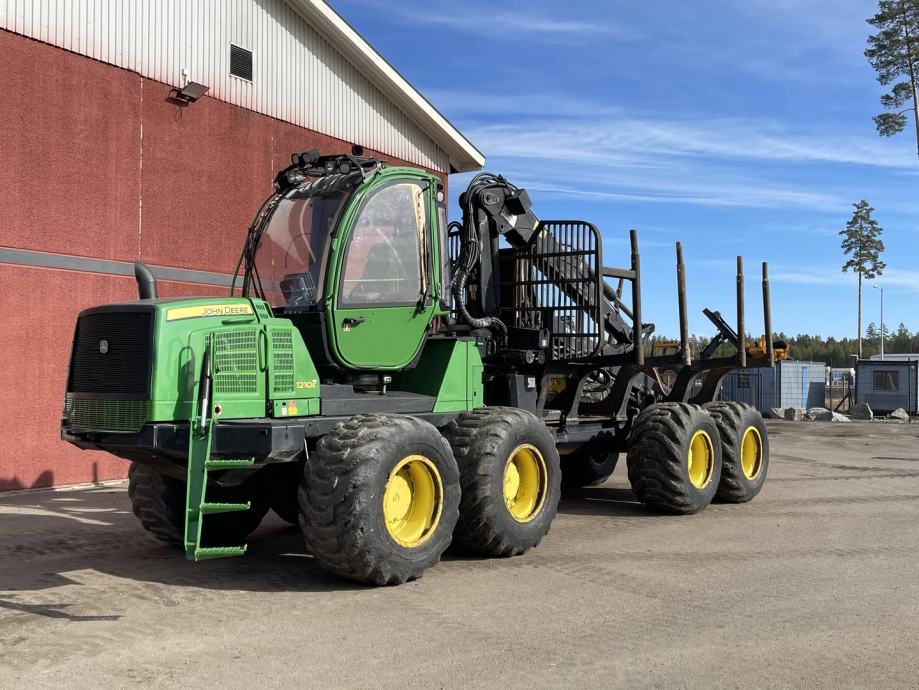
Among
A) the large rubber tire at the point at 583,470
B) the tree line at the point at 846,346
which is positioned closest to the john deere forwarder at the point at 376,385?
the large rubber tire at the point at 583,470

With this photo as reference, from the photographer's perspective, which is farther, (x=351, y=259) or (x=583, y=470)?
(x=583, y=470)

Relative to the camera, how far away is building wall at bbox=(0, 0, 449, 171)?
40.0ft

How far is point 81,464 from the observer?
40.7 ft

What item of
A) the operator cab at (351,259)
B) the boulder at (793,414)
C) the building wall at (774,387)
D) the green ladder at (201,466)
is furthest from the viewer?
the building wall at (774,387)

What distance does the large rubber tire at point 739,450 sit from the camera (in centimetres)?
1084

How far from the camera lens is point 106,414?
262 inches

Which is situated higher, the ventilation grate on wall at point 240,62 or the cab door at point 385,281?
the ventilation grate on wall at point 240,62

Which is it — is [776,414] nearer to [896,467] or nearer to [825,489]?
[896,467]

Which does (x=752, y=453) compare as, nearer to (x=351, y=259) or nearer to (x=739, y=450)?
(x=739, y=450)

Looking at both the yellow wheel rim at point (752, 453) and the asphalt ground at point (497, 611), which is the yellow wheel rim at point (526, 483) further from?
the yellow wheel rim at point (752, 453)

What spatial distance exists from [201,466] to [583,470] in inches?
275

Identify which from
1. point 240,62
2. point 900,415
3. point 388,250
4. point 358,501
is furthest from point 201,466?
point 900,415

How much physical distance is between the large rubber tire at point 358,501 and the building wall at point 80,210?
21.9ft

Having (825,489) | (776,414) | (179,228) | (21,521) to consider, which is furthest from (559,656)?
(776,414)
